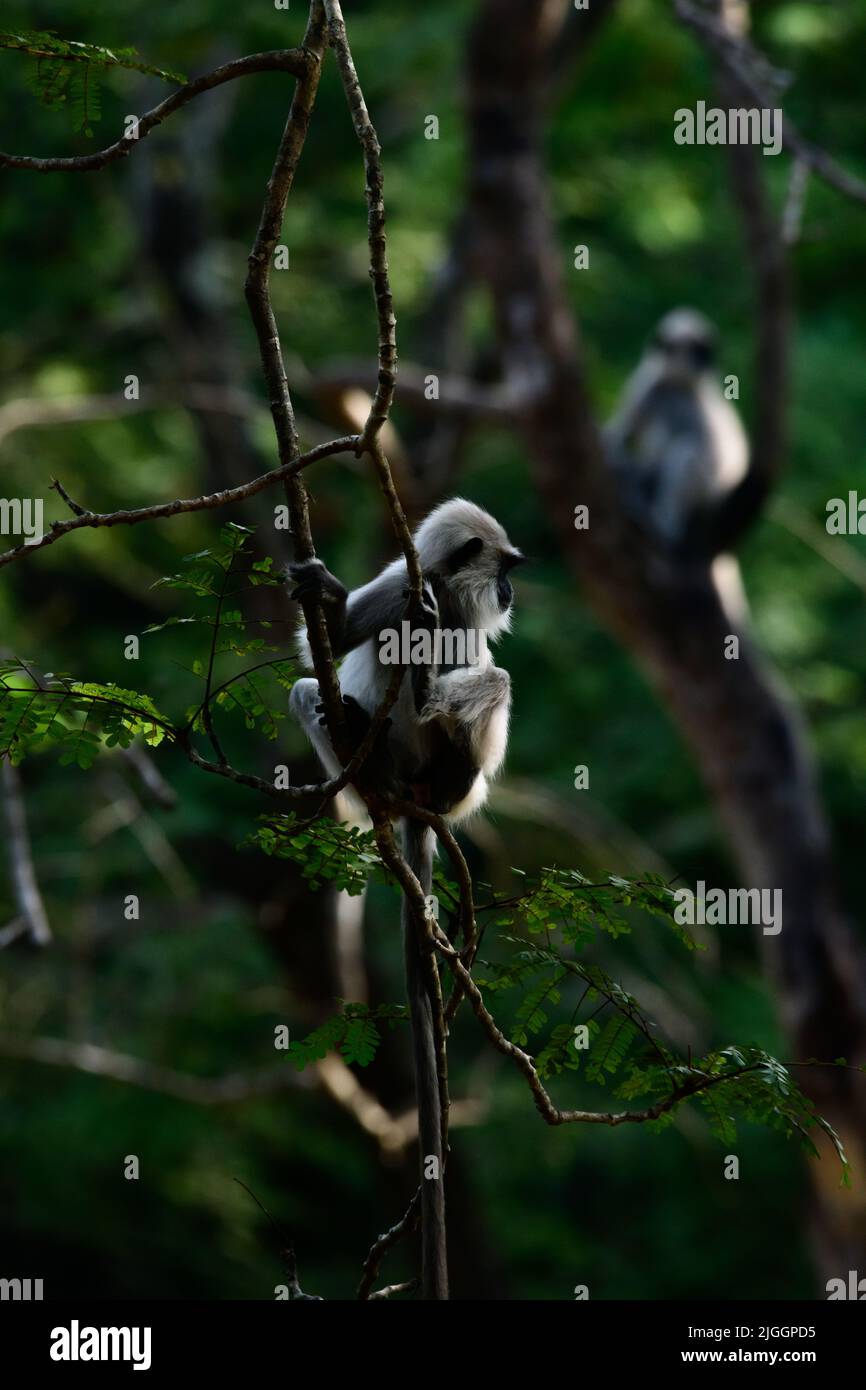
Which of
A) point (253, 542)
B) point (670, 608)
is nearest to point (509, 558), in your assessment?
point (253, 542)

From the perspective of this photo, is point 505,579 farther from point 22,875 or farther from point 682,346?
point 682,346

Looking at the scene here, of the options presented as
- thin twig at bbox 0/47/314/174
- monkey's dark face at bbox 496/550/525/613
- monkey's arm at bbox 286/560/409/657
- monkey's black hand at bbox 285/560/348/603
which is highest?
thin twig at bbox 0/47/314/174

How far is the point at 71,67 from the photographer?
2768 mm

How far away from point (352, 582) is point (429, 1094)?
21.5 ft

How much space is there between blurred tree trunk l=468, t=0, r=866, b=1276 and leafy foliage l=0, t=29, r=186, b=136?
606 cm

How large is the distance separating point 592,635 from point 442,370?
3.21 metres

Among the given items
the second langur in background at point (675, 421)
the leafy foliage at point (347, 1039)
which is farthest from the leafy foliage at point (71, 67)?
the second langur in background at point (675, 421)

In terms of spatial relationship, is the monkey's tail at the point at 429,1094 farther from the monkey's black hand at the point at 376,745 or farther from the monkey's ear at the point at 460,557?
the monkey's ear at the point at 460,557

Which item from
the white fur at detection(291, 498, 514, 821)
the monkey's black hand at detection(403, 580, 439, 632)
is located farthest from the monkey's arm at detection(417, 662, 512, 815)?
the monkey's black hand at detection(403, 580, 439, 632)

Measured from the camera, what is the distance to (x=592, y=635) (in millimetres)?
12734

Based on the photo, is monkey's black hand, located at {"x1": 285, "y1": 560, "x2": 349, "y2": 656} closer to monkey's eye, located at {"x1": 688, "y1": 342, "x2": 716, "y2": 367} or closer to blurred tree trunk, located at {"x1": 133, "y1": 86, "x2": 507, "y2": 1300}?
blurred tree trunk, located at {"x1": 133, "y1": 86, "x2": 507, "y2": 1300}

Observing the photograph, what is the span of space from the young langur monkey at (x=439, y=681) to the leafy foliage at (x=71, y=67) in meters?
1.11

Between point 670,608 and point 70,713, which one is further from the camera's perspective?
point 670,608

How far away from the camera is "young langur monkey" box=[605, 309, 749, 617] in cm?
1209
